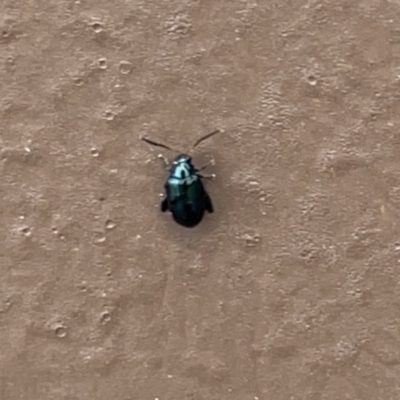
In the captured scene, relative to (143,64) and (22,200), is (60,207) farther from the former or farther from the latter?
(143,64)

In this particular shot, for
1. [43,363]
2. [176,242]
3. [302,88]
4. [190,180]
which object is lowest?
[43,363]

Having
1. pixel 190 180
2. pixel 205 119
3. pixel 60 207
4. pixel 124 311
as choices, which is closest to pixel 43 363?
pixel 124 311

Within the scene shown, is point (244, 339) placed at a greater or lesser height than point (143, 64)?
lesser
